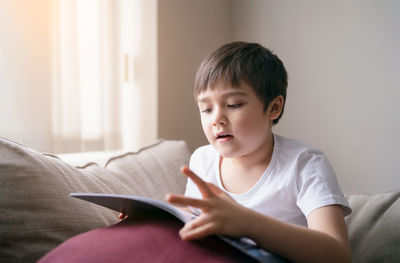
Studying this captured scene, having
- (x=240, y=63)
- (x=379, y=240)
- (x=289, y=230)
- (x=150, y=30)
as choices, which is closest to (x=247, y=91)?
(x=240, y=63)

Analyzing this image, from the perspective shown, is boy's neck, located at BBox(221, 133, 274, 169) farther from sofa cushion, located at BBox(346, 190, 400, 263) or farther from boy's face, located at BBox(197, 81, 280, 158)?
sofa cushion, located at BBox(346, 190, 400, 263)

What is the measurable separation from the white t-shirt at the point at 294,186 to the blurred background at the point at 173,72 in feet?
3.63

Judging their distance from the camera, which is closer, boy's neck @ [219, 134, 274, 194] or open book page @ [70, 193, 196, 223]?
open book page @ [70, 193, 196, 223]

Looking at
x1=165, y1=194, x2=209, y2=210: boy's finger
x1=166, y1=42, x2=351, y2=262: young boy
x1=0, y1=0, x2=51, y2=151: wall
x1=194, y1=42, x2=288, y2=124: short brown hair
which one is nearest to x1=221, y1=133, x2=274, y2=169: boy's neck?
x1=166, y1=42, x2=351, y2=262: young boy

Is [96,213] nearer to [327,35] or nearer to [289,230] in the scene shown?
[289,230]

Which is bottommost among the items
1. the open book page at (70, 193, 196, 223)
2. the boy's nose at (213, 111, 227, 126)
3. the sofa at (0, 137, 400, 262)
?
the sofa at (0, 137, 400, 262)

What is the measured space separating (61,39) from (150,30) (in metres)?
0.55

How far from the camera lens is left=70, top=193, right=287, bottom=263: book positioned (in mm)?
633

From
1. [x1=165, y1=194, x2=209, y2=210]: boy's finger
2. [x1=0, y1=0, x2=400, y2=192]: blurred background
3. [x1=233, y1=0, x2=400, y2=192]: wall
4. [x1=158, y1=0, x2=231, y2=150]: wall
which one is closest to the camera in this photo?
[x1=165, y1=194, x2=209, y2=210]: boy's finger

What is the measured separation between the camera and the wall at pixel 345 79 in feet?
6.77

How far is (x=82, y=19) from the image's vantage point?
1944mm

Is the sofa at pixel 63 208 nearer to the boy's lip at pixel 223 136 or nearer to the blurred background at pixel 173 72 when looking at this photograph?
the boy's lip at pixel 223 136

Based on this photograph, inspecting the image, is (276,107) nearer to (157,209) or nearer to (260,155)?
(260,155)

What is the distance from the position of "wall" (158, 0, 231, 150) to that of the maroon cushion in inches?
64.3
